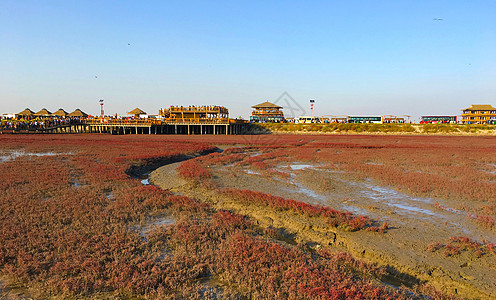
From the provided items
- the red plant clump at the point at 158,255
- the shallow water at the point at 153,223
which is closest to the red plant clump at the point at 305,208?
the red plant clump at the point at 158,255

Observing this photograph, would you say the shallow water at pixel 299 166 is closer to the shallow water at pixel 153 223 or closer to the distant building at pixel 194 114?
the shallow water at pixel 153 223

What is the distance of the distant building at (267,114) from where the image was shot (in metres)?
104

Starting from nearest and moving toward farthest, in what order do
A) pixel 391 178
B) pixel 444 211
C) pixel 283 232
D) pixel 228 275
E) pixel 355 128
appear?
pixel 228 275 → pixel 283 232 → pixel 444 211 → pixel 391 178 → pixel 355 128

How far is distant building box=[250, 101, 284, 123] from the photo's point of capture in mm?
103625

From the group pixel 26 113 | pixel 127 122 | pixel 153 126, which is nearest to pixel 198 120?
pixel 153 126

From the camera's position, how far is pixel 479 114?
109000mm

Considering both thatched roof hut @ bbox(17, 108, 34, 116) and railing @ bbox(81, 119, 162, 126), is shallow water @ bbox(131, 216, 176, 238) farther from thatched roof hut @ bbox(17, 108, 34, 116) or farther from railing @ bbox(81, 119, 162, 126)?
thatched roof hut @ bbox(17, 108, 34, 116)

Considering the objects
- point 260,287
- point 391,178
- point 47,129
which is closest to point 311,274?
point 260,287

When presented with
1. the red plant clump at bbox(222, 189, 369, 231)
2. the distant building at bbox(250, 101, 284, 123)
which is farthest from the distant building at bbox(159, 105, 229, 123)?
the red plant clump at bbox(222, 189, 369, 231)

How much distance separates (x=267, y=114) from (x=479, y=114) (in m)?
78.7

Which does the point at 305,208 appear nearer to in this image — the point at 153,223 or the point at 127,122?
the point at 153,223

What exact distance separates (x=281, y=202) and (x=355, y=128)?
76.9 metres

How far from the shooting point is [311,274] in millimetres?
6883

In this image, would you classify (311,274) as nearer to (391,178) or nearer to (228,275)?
(228,275)
